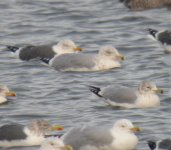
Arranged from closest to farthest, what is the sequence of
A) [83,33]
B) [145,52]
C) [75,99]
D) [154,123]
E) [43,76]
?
[154,123] → [75,99] → [43,76] → [145,52] → [83,33]

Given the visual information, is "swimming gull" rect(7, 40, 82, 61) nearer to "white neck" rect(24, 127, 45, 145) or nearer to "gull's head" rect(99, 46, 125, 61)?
"gull's head" rect(99, 46, 125, 61)

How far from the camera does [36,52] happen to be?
21797 mm

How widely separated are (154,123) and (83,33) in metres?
8.62

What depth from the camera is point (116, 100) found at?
17469 mm

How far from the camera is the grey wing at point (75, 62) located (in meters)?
20.5

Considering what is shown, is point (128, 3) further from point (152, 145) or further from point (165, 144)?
point (165, 144)

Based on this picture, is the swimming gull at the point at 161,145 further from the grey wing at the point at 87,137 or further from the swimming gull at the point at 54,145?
the swimming gull at the point at 54,145

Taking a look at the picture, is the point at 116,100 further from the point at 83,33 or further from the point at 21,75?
the point at 83,33

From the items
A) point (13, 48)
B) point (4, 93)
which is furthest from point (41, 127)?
point (13, 48)

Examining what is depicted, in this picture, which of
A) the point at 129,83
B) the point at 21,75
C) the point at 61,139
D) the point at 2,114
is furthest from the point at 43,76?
the point at 61,139

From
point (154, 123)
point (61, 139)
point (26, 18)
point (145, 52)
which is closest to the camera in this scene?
point (61, 139)

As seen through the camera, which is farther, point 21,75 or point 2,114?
point 21,75

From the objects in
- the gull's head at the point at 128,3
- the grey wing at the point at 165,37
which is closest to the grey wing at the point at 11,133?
the grey wing at the point at 165,37

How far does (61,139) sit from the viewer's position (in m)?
14.6
